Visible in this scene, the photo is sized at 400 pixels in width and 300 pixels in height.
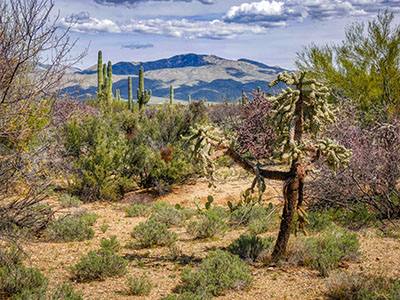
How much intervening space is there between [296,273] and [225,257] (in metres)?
1.12

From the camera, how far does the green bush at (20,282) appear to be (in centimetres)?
553

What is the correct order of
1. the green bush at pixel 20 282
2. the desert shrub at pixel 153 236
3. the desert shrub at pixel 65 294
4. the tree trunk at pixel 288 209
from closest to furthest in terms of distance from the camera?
the desert shrub at pixel 65 294
the green bush at pixel 20 282
the tree trunk at pixel 288 209
the desert shrub at pixel 153 236

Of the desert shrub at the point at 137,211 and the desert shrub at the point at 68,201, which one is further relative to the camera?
the desert shrub at the point at 68,201

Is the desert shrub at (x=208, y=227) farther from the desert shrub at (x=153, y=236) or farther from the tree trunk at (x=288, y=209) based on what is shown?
the tree trunk at (x=288, y=209)

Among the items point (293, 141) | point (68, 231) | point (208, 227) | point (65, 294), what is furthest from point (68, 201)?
point (293, 141)

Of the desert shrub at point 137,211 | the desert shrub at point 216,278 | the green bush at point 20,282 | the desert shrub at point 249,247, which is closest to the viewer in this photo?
the green bush at point 20,282

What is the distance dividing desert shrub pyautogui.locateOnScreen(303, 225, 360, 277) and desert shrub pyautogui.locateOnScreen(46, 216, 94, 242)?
4502 mm

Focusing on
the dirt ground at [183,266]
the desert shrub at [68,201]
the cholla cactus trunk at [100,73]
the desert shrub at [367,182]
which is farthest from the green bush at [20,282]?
the cholla cactus trunk at [100,73]

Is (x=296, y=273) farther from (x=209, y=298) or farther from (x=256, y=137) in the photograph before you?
(x=256, y=137)

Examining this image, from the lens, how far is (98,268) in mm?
6293

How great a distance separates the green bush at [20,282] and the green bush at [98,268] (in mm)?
655

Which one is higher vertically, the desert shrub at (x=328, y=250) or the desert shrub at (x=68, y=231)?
the desert shrub at (x=328, y=250)

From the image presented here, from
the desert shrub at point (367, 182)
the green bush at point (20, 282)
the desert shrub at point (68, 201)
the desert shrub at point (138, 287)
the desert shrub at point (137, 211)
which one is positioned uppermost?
the desert shrub at point (367, 182)

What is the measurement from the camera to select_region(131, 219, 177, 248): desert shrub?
26.3ft
